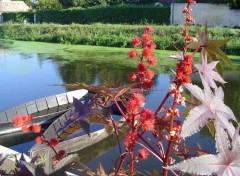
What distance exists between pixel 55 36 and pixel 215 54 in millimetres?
15732

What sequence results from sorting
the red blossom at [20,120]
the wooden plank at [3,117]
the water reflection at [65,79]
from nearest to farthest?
the red blossom at [20,120] → the water reflection at [65,79] → the wooden plank at [3,117]

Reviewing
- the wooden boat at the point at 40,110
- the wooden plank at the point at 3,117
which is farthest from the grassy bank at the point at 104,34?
the wooden plank at the point at 3,117

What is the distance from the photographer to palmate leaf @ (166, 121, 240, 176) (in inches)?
23.1

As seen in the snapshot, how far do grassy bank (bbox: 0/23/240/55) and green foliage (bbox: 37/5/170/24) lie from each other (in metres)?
3.61

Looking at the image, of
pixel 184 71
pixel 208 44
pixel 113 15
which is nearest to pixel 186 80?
pixel 184 71

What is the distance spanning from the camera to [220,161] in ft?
2.00

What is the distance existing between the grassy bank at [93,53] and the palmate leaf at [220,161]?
8777 millimetres

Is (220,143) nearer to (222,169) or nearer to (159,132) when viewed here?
(222,169)

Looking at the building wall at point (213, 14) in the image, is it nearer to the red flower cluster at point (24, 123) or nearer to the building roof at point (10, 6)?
the red flower cluster at point (24, 123)

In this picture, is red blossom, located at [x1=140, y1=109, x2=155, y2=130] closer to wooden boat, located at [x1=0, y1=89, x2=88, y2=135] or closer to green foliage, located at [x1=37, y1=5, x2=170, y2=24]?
wooden boat, located at [x1=0, y1=89, x2=88, y2=135]

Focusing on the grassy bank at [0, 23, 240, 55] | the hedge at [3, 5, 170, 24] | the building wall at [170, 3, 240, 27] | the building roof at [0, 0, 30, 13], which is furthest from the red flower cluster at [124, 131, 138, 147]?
the building roof at [0, 0, 30, 13]

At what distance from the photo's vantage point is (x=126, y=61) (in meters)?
10.8

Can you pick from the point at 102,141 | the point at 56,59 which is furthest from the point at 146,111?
the point at 56,59

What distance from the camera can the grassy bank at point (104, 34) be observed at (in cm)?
1166
